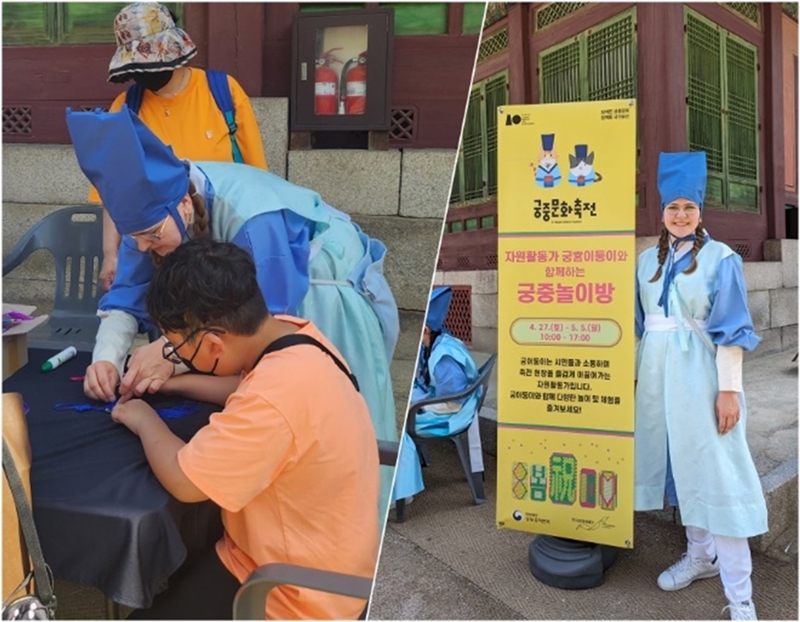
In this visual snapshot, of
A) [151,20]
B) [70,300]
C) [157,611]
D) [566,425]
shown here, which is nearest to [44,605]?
[157,611]

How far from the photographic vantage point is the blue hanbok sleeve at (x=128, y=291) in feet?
2.94

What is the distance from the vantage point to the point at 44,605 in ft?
2.27

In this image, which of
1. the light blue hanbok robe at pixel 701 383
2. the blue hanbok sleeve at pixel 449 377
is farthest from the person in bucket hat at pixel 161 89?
the blue hanbok sleeve at pixel 449 377

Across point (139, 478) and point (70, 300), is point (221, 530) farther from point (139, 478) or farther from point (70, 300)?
point (70, 300)

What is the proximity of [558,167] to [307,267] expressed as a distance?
2.51 ft

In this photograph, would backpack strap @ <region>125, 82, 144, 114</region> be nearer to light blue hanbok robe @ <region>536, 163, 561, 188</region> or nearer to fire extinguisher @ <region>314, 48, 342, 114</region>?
fire extinguisher @ <region>314, 48, 342, 114</region>

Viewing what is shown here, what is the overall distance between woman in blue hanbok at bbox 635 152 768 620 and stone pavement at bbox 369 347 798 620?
5.1 inches

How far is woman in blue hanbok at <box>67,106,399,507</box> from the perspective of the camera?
75 centimetres

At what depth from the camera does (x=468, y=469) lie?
2117 millimetres

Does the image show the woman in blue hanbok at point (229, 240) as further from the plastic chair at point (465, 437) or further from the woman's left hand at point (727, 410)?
the plastic chair at point (465, 437)

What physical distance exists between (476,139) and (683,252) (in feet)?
1.90

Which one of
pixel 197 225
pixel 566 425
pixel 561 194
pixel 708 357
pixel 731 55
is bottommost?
pixel 566 425

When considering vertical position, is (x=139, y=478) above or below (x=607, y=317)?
below

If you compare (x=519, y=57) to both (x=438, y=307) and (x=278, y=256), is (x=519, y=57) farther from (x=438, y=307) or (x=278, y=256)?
(x=278, y=256)
